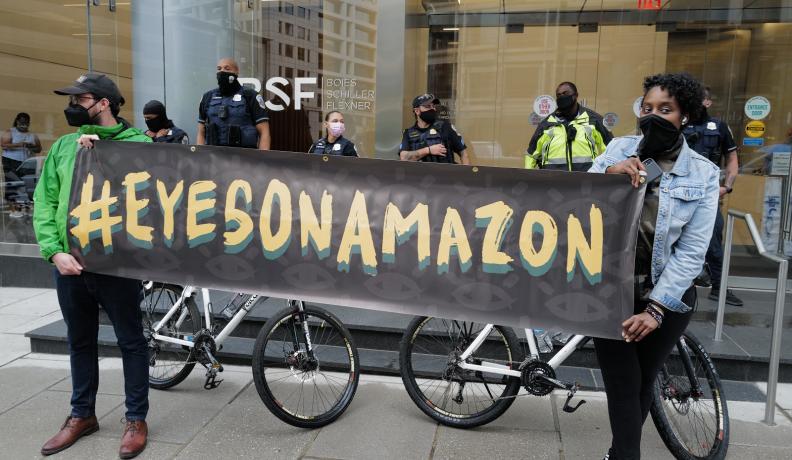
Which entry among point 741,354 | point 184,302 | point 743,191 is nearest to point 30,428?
point 184,302

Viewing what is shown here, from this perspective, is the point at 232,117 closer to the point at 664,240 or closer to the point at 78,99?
the point at 78,99

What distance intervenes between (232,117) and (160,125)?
987mm

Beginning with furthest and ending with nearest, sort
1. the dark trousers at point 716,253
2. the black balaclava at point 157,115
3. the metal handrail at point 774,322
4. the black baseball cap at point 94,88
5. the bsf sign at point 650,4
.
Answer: the bsf sign at point 650,4 → the black balaclava at point 157,115 → the dark trousers at point 716,253 → the metal handrail at point 774,322 → the black baseball cap at point 94,88

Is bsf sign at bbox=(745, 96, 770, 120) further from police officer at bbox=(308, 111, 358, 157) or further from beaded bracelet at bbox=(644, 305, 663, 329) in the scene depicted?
beaded bracelet at bbox=(644, 305, 663, 329)

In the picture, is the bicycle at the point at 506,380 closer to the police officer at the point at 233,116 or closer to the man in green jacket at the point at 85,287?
the man in green jacket at the point at 85,287

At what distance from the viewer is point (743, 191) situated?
26.0ft

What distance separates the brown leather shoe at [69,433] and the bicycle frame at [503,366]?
7.44 feet

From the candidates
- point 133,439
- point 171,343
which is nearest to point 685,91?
point 133,439

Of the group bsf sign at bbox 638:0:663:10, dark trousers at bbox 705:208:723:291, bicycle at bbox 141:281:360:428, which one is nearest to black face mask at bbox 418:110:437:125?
bicycle at bbox 141:281:360:428

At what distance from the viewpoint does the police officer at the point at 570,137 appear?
497 cm

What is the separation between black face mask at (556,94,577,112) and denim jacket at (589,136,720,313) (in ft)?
8.20

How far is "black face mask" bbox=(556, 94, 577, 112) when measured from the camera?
4.99m

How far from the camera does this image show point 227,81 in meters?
5.64

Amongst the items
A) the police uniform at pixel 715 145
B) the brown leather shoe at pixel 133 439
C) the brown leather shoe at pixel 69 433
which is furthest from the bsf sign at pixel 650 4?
the brown leather shoe at pixel 69 433
